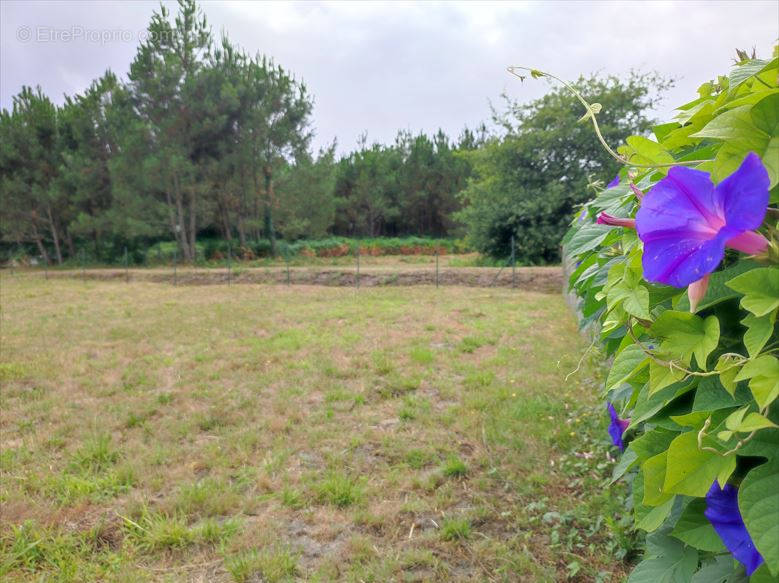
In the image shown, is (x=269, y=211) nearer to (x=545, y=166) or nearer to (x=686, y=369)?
(x=545, y=166)

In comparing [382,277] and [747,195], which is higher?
[747,195]

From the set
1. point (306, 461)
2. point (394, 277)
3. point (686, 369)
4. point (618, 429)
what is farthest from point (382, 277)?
point (686, 369)

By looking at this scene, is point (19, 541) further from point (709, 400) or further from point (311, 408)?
point (709, 400)

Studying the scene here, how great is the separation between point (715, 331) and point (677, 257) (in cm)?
8

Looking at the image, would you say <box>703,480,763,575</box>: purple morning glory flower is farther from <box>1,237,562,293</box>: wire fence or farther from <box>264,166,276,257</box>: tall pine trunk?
<box>264,166,276,257</box>: tall pine trunk

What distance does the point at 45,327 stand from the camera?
18.6ft

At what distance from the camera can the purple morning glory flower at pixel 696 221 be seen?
0.36m

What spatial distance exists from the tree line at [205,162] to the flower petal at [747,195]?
11034mm

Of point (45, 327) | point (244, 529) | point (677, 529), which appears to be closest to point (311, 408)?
point (244, 529)

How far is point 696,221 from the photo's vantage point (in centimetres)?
41

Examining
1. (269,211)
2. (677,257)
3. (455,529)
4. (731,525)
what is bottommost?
(455,529)

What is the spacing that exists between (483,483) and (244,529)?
98 centimetres

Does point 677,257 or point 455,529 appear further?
point 455,529

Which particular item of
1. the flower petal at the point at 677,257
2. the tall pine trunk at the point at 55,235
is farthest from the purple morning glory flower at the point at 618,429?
the tall pine trunk at the point at 55,235
